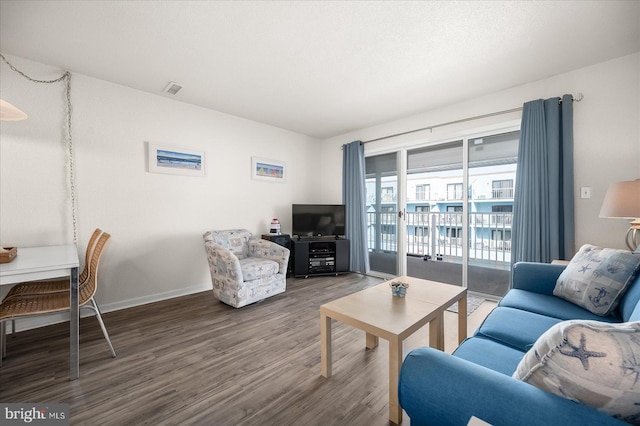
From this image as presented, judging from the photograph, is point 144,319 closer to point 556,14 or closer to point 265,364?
point 265,364

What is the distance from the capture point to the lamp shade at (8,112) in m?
1.69

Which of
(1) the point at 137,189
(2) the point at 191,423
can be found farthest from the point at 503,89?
(1) the point at 137,189

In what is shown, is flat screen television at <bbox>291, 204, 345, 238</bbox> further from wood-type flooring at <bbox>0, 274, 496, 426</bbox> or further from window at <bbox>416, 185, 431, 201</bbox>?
window at <bbox>416, 185, 431, 201</bbox>

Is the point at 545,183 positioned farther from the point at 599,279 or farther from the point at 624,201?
the point at 599,279

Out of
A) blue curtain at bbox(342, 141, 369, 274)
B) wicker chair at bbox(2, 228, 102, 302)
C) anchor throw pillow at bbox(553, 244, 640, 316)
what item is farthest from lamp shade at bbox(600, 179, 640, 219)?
wicker chair at bbox(2, 228, 102, 302)

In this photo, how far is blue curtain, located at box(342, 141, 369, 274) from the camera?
4352 millimetres

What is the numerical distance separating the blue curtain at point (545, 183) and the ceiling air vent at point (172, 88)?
3780 mm

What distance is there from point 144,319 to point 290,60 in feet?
9.48

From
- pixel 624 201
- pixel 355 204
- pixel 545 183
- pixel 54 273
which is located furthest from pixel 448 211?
pixel 54 273

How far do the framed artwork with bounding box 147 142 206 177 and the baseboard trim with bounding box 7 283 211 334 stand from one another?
1.49 m

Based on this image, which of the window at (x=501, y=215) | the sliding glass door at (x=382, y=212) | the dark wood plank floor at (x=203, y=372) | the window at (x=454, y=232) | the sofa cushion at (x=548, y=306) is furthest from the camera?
the window at (x=454, y=232)

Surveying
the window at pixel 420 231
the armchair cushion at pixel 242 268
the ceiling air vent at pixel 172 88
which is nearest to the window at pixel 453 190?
the window at pixel 420 231

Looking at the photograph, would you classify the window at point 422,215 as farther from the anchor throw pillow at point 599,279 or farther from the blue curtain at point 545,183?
the anchor throw pillow at point 599,279

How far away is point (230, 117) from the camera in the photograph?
3834mm
